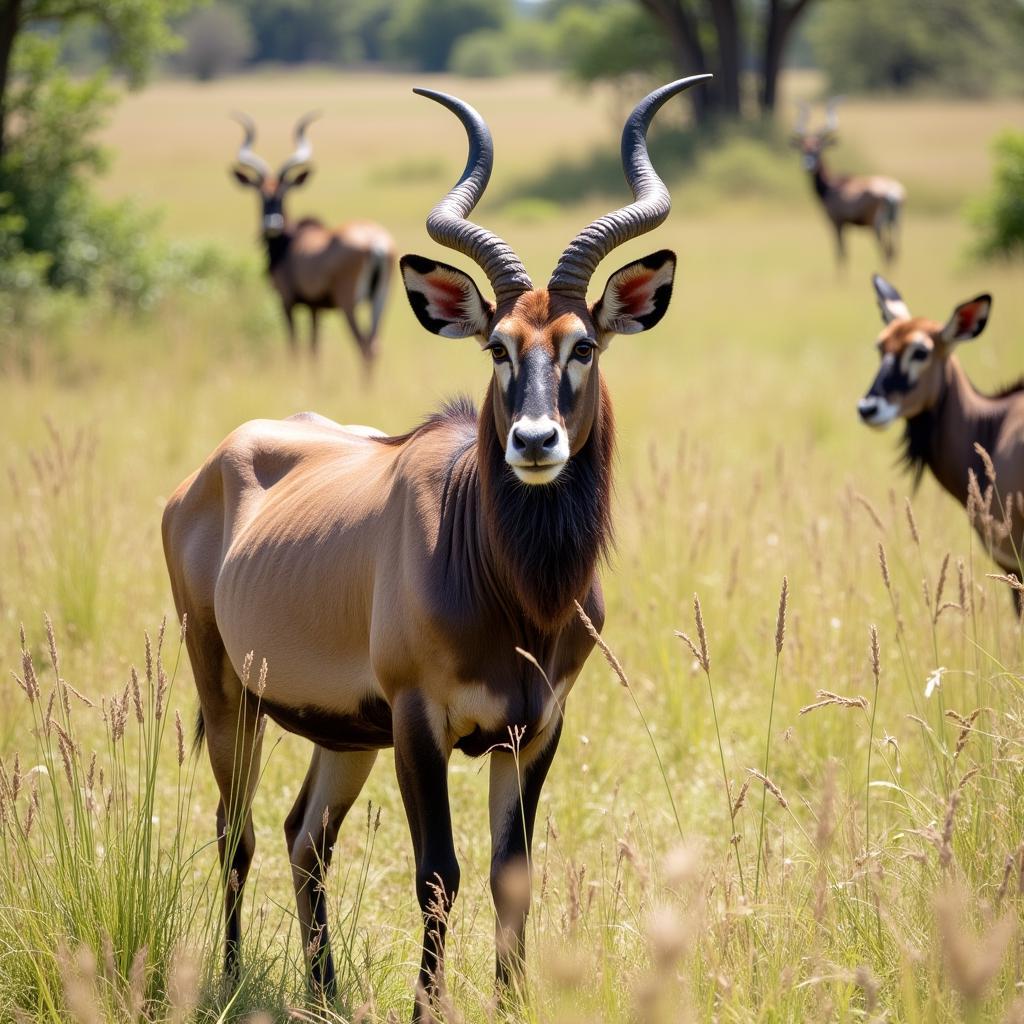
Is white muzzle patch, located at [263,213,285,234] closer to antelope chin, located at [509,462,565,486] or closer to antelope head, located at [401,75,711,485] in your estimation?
antelope head, located at [401,75,711,485]

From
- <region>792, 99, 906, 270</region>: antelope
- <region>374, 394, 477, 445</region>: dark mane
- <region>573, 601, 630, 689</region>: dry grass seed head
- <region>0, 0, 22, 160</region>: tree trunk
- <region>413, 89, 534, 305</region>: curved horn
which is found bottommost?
<region>792, 99, 906, 270</region>: antelope

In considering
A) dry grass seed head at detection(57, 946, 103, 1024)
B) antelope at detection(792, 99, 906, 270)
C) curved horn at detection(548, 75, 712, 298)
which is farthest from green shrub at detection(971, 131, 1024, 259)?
dry grass seed head at detection(57, 946, 103, 1024)

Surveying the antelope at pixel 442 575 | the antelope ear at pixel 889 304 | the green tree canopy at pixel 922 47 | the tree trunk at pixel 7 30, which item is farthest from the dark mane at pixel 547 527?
the green tree canopy at pixel 922 47

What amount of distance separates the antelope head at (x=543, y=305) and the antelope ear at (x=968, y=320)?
3.25 meters

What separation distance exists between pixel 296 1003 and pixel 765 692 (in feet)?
10.00

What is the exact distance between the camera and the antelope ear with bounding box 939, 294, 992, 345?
6986 millimetres

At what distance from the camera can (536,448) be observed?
3426 millimetres

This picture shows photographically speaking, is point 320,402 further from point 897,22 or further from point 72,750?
point 897,22

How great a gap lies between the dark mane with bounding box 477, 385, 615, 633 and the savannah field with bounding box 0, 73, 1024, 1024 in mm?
581

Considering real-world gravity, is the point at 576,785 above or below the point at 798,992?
below

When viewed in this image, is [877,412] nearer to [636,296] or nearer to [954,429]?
[954,429]

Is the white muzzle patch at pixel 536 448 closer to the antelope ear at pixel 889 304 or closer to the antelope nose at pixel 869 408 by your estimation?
the antelope nose at pixel 869 408

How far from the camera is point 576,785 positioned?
17.5 feet

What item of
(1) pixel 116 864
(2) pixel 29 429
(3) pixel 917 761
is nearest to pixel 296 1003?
(1) pixel 116 864
